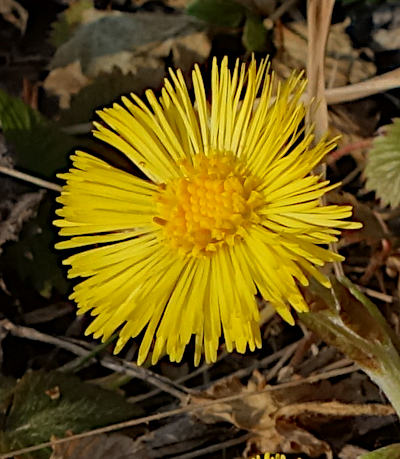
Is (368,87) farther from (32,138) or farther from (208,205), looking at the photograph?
(32,138)

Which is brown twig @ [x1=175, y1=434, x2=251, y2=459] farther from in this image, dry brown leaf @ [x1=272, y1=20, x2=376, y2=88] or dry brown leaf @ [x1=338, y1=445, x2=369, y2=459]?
dry brown leaf @ [x1=272, y1=20, x2=376, y2=88]

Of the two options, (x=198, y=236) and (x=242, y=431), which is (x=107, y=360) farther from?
(x=198, y=236)

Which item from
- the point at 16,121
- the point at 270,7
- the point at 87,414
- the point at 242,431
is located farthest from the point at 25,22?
the point at 242,431

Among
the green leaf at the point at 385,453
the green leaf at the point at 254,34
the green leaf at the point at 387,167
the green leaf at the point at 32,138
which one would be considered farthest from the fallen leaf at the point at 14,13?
the green leaf at the point at 385,453

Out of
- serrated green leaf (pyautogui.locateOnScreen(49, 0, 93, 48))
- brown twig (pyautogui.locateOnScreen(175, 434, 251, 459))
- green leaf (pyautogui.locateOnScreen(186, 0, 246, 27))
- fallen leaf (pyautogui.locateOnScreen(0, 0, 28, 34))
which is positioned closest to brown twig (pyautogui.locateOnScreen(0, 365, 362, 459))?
brown twig (pyautogui.locateOnScreen(175, 434, 251, 459))

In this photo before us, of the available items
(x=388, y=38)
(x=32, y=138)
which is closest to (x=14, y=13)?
(x=32, y=138)

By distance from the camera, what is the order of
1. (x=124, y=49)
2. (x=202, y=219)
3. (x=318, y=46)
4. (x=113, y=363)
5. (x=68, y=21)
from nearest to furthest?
(x=202, y=219) < (x=318, y=46) < (x=113, y=363) < (x=124, y=49) < (x=68, y=21)

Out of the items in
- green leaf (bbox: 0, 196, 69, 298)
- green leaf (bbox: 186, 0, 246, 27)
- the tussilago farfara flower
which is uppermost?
green leaf (bbox: 186, 0, 246, 27)
